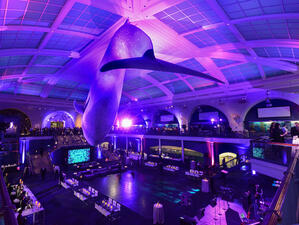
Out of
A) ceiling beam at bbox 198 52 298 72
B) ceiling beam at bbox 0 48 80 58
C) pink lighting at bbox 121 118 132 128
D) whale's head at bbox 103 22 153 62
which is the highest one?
ceiling beam at bbox 0 48 80 58

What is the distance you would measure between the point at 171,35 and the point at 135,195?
49.3ft

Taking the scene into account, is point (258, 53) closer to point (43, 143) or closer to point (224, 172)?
point (224, 172)

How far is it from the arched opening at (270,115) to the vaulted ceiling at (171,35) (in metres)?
2.33

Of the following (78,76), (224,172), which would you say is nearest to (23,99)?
(78,76)

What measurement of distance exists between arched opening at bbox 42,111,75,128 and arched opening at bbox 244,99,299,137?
114 ft

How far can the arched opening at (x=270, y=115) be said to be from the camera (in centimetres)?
2083

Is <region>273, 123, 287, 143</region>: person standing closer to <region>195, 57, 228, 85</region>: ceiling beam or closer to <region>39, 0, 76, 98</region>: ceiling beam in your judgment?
<region>195, 57, 228, 85</region>: ceiling beam

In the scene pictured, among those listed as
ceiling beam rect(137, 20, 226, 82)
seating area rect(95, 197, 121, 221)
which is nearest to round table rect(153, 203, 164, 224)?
seating area rect(95, 197, 121, 221)

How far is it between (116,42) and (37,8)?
862 centimetres

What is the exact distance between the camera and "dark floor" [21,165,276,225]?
35.3 ft

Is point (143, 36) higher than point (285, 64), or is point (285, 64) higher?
point (285, 64)

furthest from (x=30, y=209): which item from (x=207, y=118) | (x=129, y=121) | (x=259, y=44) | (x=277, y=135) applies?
(x=129, y=121)

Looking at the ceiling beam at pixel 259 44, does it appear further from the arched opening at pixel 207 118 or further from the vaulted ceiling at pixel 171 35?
the arched opening at pixel 207 118

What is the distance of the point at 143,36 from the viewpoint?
28.6 feet
